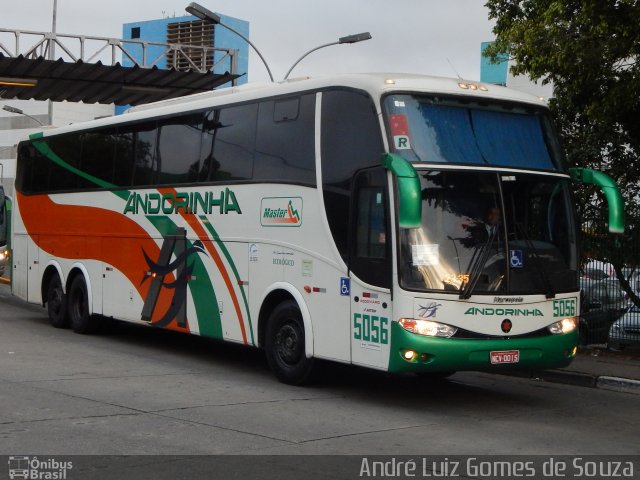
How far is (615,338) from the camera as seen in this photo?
16.9m

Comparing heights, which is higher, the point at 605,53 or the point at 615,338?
the point at 605,53

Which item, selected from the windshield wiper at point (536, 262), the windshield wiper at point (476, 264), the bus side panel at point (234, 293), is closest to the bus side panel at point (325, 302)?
the bus side panel at point (234, 293)

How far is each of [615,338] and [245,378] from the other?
6748mm

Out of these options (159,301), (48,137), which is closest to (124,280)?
(159,301)

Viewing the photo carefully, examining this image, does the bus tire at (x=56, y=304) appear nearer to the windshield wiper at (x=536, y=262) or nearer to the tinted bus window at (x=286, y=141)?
the tinted bus window at (x=286, y=141)

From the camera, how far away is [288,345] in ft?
41.9

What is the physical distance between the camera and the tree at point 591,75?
47.3ft

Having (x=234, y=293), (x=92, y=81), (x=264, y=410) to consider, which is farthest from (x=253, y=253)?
(x=92, y=81)

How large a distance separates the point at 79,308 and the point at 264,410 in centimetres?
821

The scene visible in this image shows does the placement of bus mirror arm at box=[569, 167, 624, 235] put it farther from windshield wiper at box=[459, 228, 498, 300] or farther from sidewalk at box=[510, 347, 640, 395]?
sidewalk at box=[510, 347, 640, 395]

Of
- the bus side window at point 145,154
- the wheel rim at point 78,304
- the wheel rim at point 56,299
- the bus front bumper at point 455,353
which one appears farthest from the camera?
the wheel rim at point 56,299

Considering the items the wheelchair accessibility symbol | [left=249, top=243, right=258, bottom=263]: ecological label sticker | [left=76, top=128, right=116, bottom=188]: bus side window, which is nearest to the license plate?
the wheelchair accessibility symbol

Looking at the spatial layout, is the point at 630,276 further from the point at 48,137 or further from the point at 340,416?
the point at 48,137

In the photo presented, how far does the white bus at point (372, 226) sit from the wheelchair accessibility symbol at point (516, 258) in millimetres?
18
